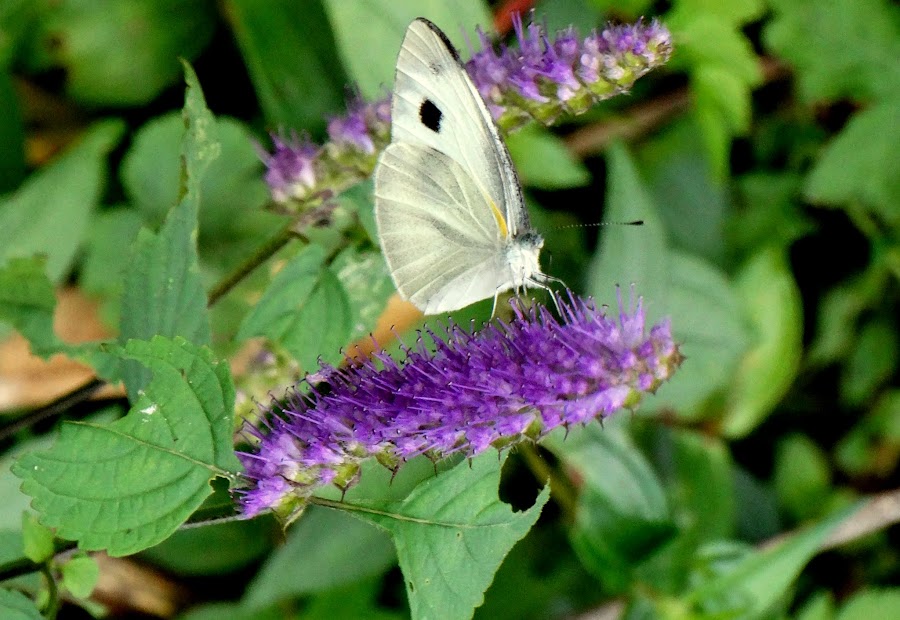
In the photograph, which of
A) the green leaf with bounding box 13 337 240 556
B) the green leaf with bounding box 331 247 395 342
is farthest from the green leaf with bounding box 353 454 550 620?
the green leaf with bounding box 331 247 395 342

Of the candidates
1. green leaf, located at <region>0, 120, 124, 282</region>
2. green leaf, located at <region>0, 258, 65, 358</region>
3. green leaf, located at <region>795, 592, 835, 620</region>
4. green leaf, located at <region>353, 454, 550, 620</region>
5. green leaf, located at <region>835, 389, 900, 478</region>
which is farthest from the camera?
green leaf, located at <region>835, 389, 900, 478</region>

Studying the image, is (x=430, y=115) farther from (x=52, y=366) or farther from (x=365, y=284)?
(x=52, y=366)

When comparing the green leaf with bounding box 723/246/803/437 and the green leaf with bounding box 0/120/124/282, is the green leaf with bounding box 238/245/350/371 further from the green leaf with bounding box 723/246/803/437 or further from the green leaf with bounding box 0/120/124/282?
the green leaf with bounding box 723/246/803/437

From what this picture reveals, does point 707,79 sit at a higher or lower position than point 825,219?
higher

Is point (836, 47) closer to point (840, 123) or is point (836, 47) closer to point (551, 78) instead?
point (840, 123)

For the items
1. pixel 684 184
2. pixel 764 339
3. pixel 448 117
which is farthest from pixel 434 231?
pixel 764 339

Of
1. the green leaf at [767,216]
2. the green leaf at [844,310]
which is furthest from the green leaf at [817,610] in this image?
the green leaf at [767,216]

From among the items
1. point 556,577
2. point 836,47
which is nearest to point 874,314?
point 836,47
